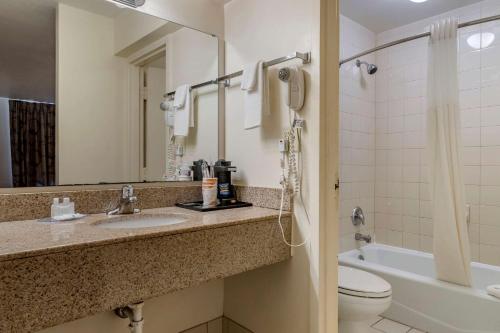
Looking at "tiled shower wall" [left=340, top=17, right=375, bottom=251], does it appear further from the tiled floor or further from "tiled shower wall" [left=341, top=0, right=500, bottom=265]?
Result: the tiled floor

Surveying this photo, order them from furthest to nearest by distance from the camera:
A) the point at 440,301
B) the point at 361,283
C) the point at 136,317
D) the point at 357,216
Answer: the point at 357,216
the point at 440,301
the point at 361,283
the point at 136,317

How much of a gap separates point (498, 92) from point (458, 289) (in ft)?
4.76

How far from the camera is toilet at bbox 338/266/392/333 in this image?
155 centimetres

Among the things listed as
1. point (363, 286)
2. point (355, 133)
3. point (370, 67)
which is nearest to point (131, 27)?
point (363, 286)

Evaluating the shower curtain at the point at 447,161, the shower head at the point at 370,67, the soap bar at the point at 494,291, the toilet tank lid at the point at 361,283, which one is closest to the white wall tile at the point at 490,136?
the shower curtain at the point at 447,161

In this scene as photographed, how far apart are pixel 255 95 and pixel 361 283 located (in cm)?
116

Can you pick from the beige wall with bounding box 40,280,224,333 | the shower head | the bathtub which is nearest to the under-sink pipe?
the beige wall with bounding box 40,280,224,333

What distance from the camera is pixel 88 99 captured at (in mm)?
1411

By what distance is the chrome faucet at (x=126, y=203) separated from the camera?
53.0 inches

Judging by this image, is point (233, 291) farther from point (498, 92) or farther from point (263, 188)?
point (498, 92)

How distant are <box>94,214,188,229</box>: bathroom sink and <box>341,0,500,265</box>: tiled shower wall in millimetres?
1617

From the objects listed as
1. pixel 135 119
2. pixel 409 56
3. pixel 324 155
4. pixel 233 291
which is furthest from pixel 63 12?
pixel 409 56

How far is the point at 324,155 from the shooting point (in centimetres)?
132

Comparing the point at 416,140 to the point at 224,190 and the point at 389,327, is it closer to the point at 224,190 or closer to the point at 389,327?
the point at 389,327
